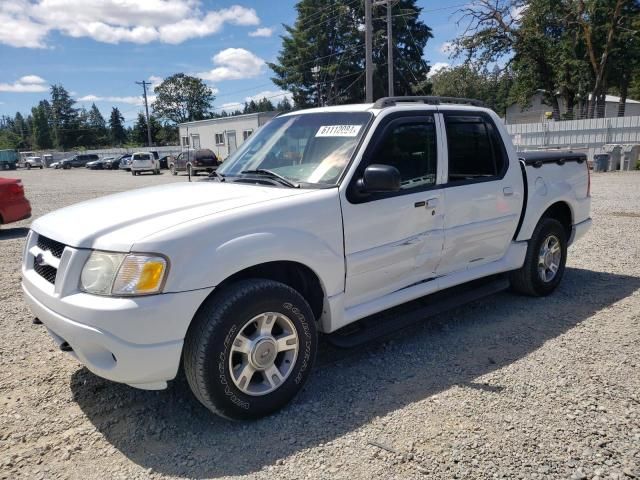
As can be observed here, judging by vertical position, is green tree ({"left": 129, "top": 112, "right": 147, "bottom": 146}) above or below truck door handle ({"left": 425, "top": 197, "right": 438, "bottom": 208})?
above

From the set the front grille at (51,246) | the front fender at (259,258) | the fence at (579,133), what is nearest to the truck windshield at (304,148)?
Answer: the front fender at (259,258)

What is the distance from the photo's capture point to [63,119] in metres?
109

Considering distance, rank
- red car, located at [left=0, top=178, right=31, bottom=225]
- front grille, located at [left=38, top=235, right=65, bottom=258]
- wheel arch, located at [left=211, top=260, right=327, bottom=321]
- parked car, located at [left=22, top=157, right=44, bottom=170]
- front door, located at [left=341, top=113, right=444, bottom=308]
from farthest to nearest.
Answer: parked car, located at [left=22, top=157, right=44, bottom=170] → red car, located at [left=0, top=178, right=31, bottom=225] → front door, located at [left=341, top=113, right=444, bottom=308] → wheel arch, located at [left=211, top=260, right=327, bottom=321] → front grille, located at [left=38, top=235, right=65, bottom=258]

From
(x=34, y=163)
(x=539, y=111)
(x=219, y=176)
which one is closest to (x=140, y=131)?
(x=34, y=163)

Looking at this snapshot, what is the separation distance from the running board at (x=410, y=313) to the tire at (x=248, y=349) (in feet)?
1.52

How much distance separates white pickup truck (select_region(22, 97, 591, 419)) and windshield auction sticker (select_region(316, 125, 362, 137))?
0.05 ft

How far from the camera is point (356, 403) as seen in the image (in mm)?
3227

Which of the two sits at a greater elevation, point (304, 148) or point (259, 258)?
point (304, 148)

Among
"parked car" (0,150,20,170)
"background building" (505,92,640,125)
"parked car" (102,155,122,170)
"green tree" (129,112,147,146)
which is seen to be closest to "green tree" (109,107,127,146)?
"green tree" (129,112,147,146)

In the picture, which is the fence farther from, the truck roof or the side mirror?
the side mirror

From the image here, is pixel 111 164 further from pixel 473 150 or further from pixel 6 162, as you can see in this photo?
pixel 473 150

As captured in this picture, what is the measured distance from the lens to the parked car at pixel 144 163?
1403 inches

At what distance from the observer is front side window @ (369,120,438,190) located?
A: 3.71m

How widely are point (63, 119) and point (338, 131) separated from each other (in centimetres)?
12242
